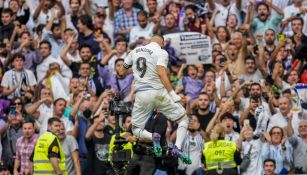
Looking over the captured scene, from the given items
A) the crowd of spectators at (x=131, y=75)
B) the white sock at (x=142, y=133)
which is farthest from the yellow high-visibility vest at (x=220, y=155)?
the white sock at (x=142, y=133)

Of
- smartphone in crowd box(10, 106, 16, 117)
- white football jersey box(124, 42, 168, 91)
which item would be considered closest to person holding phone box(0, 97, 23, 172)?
smartphone in crowd box(10, 106, 16, 117)

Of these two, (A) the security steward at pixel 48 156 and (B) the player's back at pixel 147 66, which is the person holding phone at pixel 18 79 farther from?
(B) the player's back at pixel 147 66

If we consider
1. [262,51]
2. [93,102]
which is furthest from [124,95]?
[262,51]

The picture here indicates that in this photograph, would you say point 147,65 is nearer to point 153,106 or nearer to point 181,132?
point 153,106

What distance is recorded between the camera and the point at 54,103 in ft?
97.8

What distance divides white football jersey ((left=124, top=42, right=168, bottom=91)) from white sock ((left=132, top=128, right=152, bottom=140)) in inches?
30.9

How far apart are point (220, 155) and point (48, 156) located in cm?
351

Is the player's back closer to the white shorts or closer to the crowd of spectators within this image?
the white shorts

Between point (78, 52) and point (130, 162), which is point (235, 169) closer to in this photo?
point (130, 162)

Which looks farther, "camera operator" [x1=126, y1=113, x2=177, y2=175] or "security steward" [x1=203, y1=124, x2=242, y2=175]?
"security steward" [x1=203, y1=124, x2=242, y2=175]

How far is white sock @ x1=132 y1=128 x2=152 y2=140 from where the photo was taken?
25.5 m

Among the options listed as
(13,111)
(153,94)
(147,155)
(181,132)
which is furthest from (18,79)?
(181,132)

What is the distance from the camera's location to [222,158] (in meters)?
27.9

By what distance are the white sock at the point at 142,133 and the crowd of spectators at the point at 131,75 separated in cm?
48
